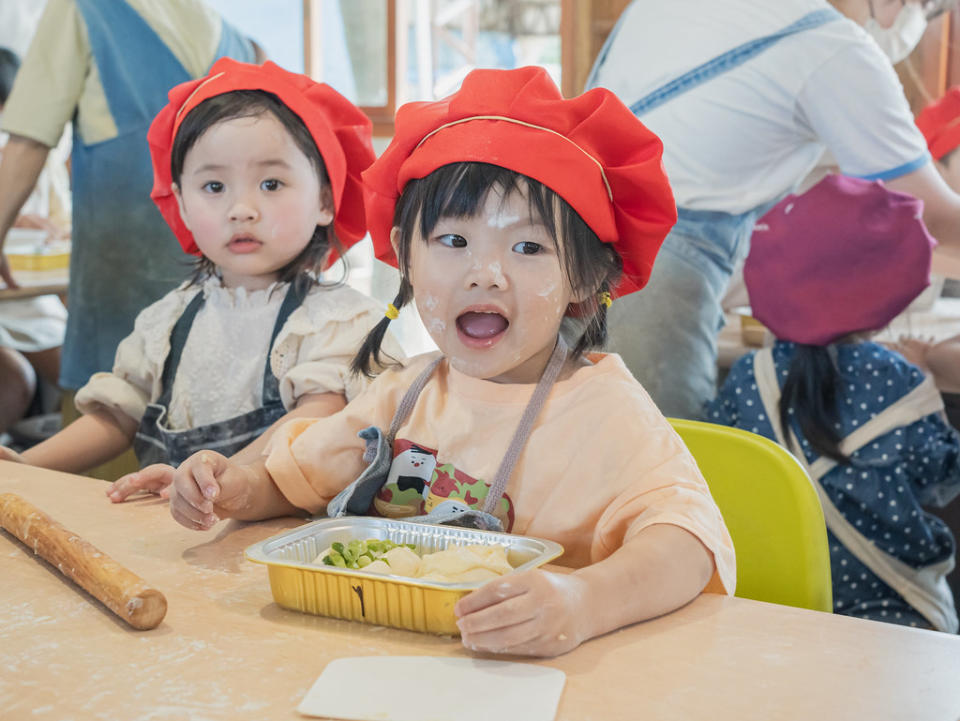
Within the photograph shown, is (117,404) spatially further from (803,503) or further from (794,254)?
(794,254)

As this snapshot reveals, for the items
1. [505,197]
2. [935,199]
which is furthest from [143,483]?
[935,199]

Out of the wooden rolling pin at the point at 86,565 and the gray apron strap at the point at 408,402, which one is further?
the gray apron strap at the point at 408,402

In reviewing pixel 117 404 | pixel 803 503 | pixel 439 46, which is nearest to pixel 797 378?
pixel 803 503

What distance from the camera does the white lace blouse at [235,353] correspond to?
1.49 m

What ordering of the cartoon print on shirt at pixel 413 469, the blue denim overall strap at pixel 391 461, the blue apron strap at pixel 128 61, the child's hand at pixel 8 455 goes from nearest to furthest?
the blue denim overall strap at pixel 391 461, the cartoon print on shirt at pixel 413 469, the child's hand at pixel 8 455, the blue apron strap at pixel 128 61

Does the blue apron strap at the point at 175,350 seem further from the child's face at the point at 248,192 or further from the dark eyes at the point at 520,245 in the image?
the dark eyes at the point at 520,245

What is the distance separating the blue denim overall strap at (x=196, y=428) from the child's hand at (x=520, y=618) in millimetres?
806

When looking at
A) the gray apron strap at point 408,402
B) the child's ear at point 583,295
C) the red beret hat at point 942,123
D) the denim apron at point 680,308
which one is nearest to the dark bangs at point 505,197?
the child's ear at point 583,295

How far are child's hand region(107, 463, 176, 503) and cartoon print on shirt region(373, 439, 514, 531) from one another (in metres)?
0.25

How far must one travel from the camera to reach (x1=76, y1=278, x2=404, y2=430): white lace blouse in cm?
149

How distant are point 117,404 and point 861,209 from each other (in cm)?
129

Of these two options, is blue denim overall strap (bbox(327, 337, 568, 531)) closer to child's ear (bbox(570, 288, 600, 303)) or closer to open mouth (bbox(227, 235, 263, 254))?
child's ear (bbox(570, 288, 600, 303))

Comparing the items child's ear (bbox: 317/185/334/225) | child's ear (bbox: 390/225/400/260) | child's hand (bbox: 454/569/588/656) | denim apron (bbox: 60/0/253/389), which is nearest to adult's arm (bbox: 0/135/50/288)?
denim apron (bbox: 60/0/253/389)

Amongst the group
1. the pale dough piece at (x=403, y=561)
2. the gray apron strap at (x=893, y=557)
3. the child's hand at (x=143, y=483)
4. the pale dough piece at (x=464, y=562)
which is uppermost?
the pale dough piece at (x=464, y=562)
